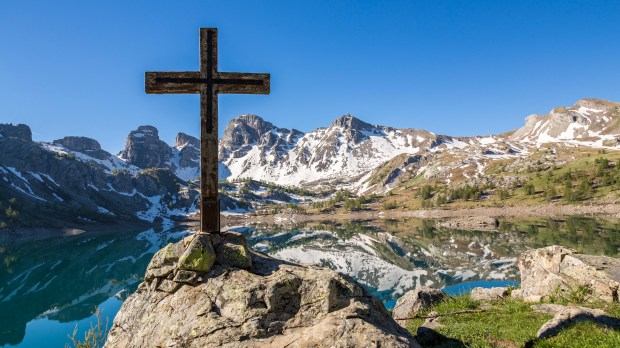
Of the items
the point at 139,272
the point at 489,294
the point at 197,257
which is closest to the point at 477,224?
the point at 139,272

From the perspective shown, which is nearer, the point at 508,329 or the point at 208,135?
the point at 208,135

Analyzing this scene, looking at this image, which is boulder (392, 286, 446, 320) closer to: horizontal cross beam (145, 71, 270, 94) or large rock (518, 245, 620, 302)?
large rock (518, 245, 620, 302)

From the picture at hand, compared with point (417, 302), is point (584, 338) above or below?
above

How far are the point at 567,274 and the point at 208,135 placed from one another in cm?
1948

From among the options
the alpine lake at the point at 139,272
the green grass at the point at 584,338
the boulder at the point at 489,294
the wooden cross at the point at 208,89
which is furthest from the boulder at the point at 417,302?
the wooden cross at the point at 208,89

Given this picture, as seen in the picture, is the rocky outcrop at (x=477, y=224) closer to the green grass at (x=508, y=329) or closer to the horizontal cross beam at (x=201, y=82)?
Answer: the green grass at (x=508, y=329)

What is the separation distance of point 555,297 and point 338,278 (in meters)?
14.4

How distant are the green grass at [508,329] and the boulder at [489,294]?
218cm

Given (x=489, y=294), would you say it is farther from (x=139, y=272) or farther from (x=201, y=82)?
(x=139, y=272)

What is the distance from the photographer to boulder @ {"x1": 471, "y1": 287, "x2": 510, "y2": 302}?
2025 cm

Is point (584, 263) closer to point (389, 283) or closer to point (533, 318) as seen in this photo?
point (533, 318)

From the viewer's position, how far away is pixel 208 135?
11.7 m

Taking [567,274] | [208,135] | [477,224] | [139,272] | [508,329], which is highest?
[208,135]

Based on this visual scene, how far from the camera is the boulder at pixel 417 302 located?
762 inches
